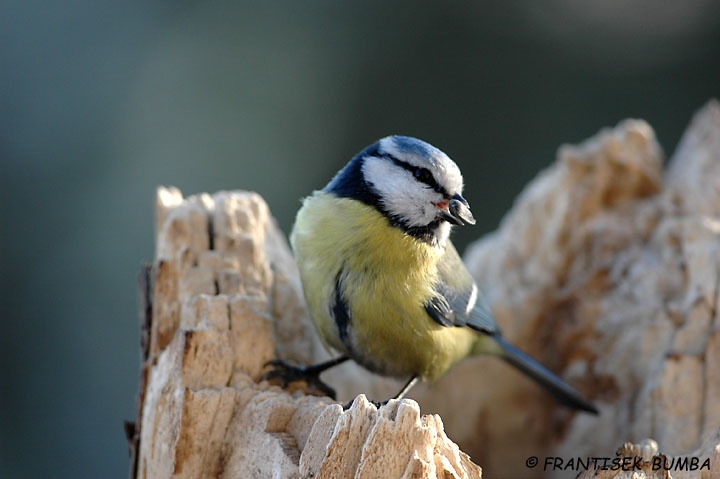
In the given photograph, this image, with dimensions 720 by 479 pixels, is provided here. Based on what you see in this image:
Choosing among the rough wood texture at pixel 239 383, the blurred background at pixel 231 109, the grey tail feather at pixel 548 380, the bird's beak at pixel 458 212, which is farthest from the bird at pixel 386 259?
the blurred background at pixel 231 109

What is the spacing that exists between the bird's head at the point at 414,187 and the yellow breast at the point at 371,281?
3cm

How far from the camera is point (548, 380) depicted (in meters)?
2.16

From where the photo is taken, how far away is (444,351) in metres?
1.93

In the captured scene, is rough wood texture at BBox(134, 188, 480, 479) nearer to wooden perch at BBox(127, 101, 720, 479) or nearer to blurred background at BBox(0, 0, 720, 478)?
wooden perch at BBox(127, 101, 720, 479)

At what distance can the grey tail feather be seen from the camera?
2139 mm

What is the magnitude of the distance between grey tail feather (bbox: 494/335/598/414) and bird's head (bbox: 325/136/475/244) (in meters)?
0.51

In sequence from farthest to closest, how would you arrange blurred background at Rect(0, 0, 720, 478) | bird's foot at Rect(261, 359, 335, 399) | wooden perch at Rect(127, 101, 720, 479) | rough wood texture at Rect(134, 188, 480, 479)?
blurred background at Rect(0, 0, 720, 478) < bird's foot at Rect(261, 359, 335, 399) < wooden perch at Rect(127, 101, 720, 479) < rough wood texture at Rect(134, 188, 480, 479)

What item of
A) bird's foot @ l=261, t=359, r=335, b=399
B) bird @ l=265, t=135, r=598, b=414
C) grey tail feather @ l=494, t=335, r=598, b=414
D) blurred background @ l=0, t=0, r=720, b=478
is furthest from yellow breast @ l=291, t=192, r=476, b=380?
blurred background @ l=0, t=0, r=720, b=478

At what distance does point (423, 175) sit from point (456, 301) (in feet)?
1.16

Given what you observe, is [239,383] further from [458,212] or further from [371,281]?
[458,212]

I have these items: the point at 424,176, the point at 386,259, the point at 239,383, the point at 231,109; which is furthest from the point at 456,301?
the point at 231,109

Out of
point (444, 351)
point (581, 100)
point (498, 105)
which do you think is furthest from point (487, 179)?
point (444, 351)

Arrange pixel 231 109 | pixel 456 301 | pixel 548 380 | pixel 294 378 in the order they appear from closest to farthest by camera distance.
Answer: pixel 294 378, pixel 456 301, pixel 548 380, pixel 231 109

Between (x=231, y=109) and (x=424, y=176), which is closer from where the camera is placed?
(x=424, y=176)
